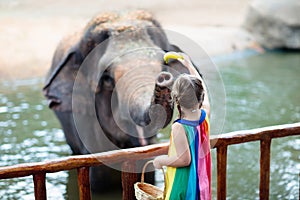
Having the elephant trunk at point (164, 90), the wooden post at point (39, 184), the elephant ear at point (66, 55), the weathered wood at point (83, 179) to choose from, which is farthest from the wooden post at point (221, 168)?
the elephant ear at point (66, 55)

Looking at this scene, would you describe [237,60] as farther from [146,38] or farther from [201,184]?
[201,184]

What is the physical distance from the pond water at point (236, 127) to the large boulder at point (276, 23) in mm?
1754

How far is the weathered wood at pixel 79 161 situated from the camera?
7.66 ft

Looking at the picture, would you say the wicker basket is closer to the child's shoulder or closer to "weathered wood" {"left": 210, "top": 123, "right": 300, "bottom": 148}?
the child's shoulder

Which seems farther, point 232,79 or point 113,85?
point 232,79

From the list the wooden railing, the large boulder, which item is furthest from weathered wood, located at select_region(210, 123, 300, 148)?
the large boulder

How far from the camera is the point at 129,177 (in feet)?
8.24

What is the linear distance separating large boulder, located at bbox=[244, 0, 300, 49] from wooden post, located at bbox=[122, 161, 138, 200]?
30.4 feet

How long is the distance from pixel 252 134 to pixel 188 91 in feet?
3.17

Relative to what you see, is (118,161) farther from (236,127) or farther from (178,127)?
(236,127)

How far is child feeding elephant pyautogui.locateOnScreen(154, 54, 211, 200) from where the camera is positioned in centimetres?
195

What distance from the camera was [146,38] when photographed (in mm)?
3699

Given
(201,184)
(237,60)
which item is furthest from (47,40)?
(201,184)

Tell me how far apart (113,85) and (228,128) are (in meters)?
2.39
